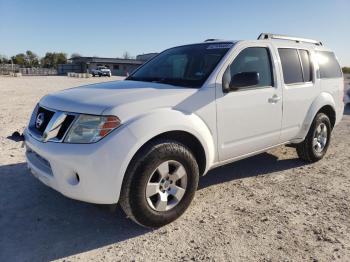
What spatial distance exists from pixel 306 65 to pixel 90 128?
351 cm

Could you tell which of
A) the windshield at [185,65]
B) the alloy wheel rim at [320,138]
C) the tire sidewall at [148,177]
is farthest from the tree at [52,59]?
the tire sidewall at [148,177]

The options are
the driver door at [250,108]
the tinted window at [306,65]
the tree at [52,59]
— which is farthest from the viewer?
the tree at [52,59]

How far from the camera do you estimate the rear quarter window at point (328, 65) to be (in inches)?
207

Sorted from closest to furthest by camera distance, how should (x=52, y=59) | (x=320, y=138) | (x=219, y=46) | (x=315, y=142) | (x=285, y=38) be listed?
(x=219, y=46), (x=285, y=38), (x=315, y=142), (x=320, y=138), (x=52, y=59)

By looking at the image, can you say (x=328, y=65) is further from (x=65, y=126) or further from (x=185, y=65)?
(x=65, y=126)

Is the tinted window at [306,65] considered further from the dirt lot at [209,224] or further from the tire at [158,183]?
the tire at [158,183]

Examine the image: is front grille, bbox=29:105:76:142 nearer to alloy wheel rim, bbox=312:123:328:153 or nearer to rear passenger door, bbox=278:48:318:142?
rear passenger door, bbox=278:48:318:142

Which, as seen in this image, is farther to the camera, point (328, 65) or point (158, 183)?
point (328, 65)

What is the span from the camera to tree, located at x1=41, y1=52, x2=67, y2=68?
10796cm

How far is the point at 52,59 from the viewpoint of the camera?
10950 cm

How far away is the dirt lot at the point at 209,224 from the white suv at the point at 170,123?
296 mm

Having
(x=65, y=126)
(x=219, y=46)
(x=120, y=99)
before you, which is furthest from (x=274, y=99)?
(x=65, y=126)

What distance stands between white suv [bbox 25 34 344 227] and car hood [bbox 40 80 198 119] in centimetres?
Result: 1

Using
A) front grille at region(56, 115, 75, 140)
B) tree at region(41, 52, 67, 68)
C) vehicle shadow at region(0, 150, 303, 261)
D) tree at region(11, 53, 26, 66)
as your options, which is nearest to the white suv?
front grille at region(56, 115, 75, 140)
